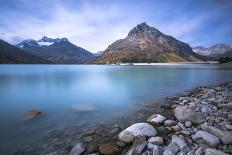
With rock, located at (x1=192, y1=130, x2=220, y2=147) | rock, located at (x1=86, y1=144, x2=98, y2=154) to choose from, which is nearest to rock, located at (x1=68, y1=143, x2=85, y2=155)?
rock, located at (x1=86, y1=144, x2=98, y2=154)

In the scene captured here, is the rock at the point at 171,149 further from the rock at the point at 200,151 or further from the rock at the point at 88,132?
the rock at the point at 88,132

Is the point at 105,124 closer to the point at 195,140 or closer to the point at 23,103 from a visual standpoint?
the point at 195,140

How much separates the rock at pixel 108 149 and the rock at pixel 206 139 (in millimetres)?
4129

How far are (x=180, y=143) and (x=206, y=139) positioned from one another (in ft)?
4.44

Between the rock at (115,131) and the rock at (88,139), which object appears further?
the rock at (115,131)

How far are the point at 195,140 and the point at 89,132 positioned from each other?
20.5 ft

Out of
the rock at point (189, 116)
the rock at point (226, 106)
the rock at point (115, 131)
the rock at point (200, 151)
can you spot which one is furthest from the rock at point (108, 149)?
the rock at point (226, 106)

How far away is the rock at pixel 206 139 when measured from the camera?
28.3 ft

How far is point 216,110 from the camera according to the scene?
14.4 meters

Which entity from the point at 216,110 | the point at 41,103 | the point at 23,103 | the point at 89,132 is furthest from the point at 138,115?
the point at 23,103

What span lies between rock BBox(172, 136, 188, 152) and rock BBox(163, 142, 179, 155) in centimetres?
20

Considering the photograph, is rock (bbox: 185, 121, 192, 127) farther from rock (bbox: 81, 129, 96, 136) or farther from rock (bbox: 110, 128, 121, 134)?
rock (bbox: 81, 129, 96, 136)

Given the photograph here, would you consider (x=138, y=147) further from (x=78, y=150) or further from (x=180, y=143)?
(x=78, y=150)

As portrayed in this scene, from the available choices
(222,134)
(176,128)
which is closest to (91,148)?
(176,128)
